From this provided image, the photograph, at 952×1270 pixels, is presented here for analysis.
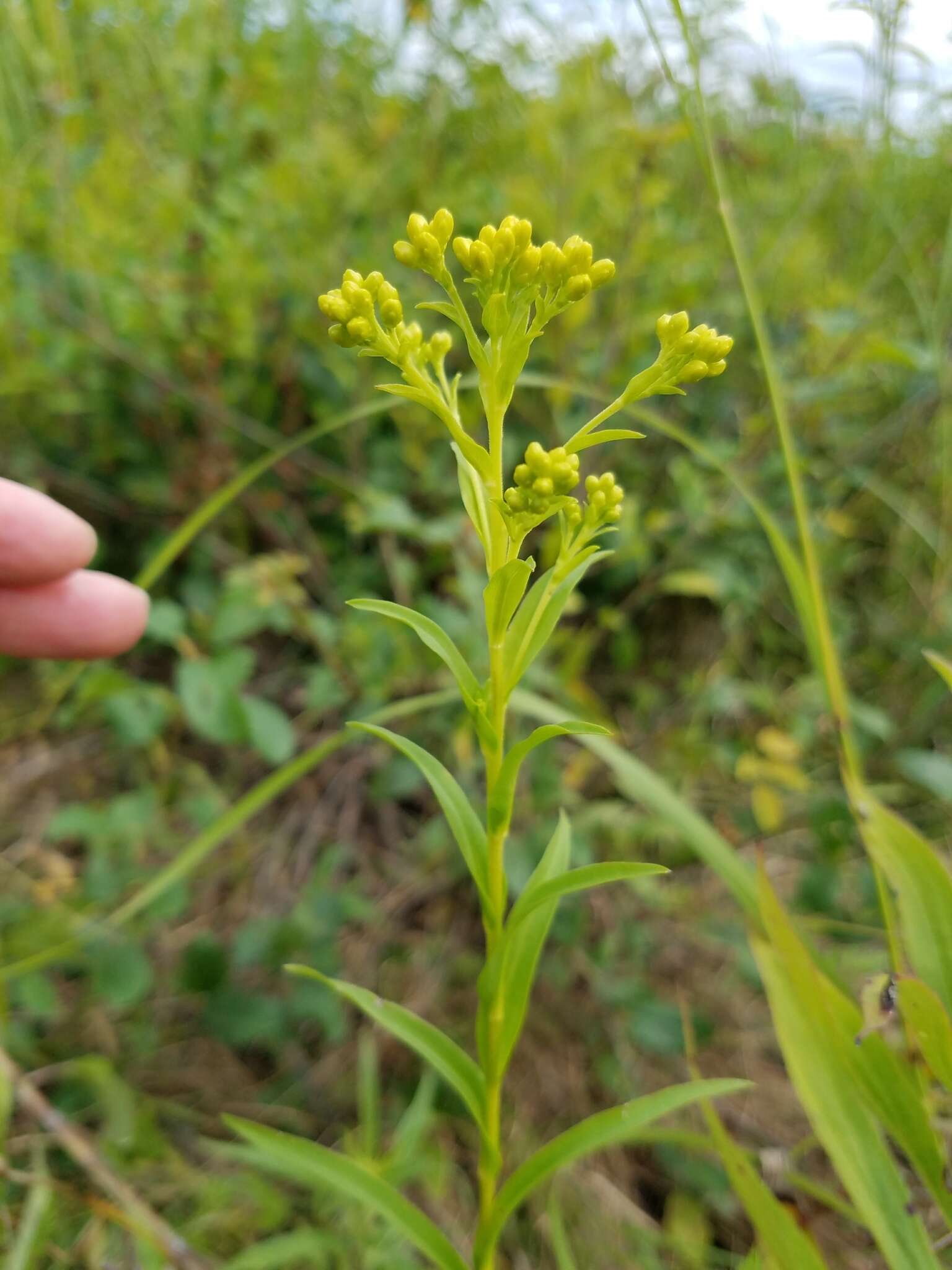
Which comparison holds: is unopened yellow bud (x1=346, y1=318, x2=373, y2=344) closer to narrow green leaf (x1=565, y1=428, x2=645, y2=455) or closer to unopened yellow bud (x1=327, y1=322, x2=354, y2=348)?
unopened yellow bud (x1=327, y1=322, x2=354, y2=348)

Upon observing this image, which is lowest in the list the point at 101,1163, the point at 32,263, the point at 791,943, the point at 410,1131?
the point at 101,1163

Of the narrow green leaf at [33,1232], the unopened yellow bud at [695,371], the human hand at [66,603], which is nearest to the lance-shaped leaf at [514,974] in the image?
the unopened yellow bud at [695,371]

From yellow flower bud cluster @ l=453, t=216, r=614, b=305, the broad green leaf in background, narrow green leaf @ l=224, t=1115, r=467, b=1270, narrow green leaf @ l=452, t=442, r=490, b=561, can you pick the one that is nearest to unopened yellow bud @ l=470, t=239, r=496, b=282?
yellow flower bud cluster @ l=453, t=216, r=614, b=305

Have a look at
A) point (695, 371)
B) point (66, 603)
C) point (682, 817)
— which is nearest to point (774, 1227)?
point (682, 817)

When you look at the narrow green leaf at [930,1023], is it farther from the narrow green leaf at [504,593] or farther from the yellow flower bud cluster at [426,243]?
the yellow flower bud cluster at [426,243]

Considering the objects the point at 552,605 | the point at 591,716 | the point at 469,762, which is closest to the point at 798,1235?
the point at 552,605

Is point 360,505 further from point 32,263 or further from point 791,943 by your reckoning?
point 791,943

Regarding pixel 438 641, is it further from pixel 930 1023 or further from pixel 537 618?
pixel 930 1023
